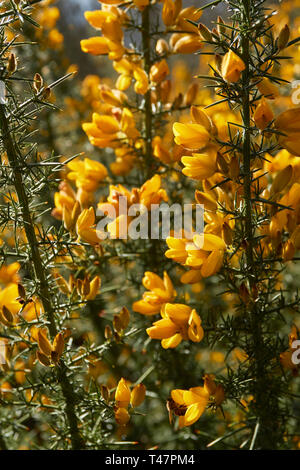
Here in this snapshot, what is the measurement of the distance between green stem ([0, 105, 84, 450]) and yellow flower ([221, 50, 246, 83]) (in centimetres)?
39

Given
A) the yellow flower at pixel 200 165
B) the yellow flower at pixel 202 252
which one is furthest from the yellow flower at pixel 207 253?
the yellow flower at pixel 200 165

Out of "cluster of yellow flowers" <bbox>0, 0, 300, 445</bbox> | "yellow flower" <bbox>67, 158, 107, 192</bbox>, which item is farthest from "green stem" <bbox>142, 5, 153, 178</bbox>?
"yellow flower" <bbox>67, 158, 107, 192</bbox>

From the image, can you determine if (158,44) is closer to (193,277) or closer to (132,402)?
(193,277)

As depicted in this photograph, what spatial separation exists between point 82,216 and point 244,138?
349 mm

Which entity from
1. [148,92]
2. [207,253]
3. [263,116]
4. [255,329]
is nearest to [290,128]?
→ [263,116]

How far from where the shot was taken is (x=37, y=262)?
90 cm

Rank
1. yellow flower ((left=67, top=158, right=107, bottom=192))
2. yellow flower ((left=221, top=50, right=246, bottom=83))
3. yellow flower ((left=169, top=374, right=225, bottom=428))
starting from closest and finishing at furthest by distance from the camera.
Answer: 1. yellow flower ((left=221, top=50, right=246, bottom=83))
2. yellow flower ((left=169, top=374, right=225, bottom=428))
3. yellow flower ((left=67, top=158, right=107, bottom=192))

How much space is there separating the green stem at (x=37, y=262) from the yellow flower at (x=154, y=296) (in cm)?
19

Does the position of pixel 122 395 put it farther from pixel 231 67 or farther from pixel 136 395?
pixel 231 67

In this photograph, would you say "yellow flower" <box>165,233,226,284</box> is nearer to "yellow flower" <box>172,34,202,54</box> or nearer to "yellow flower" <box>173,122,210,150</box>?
"yellow flower" <box>173,122,210,150</box>

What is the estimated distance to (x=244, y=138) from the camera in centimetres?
82

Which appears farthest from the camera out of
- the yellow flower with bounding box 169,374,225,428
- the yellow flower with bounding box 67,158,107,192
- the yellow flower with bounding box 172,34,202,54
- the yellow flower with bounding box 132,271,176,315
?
the yellow flower with bounding box 67,158,107,192

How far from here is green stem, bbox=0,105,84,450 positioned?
832mm
